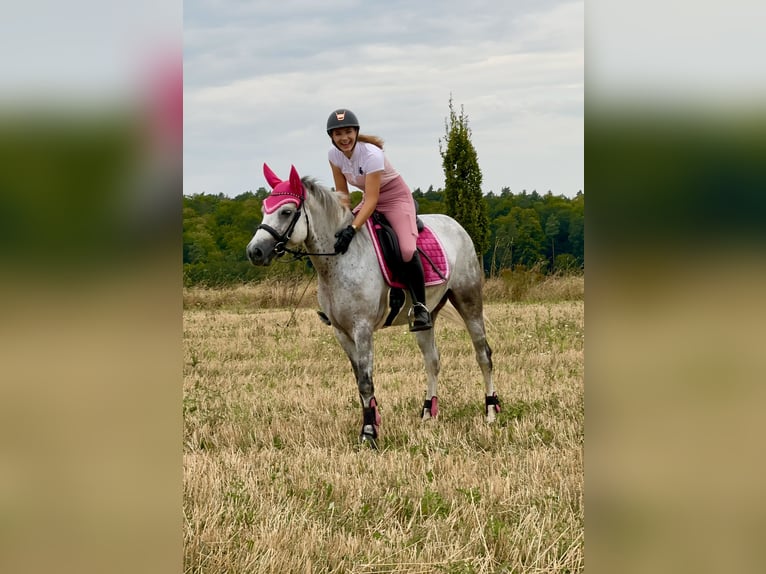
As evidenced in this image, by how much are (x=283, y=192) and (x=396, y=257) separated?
114 cm

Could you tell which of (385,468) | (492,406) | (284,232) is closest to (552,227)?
(492,406)

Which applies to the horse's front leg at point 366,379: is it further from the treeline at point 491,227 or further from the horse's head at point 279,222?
the treeline at point 491,227

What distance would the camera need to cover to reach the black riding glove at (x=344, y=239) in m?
5.90

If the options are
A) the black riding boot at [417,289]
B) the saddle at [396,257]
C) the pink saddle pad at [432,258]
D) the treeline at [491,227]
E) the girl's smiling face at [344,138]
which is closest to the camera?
the girl's smiling face at [344,138]

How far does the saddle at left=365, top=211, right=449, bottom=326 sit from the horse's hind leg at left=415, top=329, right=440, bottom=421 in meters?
0.61

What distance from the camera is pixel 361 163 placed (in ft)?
19.6

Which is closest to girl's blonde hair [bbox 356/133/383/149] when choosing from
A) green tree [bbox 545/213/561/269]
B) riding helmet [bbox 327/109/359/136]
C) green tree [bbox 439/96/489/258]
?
riding helmet [bbox 327/109/359/136]

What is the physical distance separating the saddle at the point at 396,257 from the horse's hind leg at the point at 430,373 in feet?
2.01

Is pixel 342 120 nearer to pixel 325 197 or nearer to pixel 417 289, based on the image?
pixel 325 197

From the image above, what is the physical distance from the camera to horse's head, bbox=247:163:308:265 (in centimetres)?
555

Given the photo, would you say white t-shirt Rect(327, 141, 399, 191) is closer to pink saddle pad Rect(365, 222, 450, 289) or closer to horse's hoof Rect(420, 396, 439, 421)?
pink saddle pad Rect(365, 222, 450, 289)
